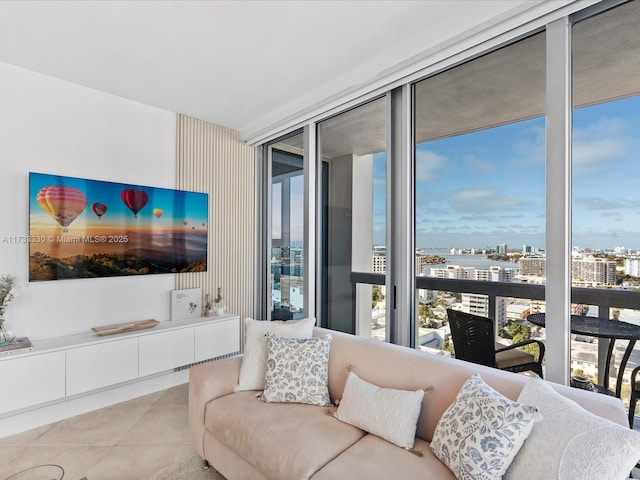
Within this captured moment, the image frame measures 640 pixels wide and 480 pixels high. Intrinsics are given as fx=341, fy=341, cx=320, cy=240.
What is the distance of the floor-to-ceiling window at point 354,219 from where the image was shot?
2.72 m

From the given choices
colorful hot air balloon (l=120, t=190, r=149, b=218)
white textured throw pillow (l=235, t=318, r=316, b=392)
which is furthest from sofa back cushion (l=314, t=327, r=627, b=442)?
colorful hot air balloon (l=120, t=190, r=149, b=218)

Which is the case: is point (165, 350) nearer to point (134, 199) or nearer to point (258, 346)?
point (258, 346)

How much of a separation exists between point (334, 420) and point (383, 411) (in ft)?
0.99

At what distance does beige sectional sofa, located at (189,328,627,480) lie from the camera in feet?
4.77

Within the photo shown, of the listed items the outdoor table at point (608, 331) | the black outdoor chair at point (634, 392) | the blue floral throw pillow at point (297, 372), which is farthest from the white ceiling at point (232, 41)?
the blue floral throw pillow at point (297, 372)

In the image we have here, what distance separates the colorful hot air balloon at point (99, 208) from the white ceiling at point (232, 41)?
1.01 metres

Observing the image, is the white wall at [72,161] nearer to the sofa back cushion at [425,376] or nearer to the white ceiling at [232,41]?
the white ceiling at [232,41]

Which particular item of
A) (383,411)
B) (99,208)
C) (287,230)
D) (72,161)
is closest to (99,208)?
(99,208)

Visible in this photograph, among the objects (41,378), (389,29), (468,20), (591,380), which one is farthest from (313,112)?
(41,378)

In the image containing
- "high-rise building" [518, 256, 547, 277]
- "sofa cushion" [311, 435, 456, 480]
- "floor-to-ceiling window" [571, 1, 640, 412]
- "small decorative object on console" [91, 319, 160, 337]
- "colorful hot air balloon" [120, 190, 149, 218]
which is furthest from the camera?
"colorful hot air balloon" [120, 190, 149, 218]

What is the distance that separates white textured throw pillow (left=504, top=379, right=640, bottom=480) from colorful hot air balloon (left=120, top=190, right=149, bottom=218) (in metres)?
3.29

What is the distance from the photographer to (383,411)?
1688mm

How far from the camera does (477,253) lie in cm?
220

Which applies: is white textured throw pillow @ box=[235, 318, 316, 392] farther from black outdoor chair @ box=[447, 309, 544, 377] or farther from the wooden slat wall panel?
the wooden slat wall panel
